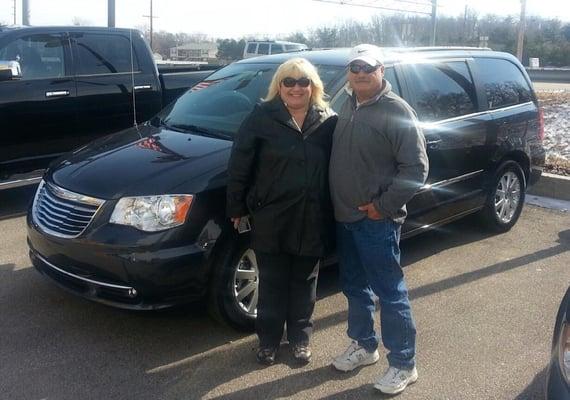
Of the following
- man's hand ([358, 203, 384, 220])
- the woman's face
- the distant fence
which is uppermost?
the distant fence

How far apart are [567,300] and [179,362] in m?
2.07

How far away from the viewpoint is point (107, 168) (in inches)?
146

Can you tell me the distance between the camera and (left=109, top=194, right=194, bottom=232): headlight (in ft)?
11.0

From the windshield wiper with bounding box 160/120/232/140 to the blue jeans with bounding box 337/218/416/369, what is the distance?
1248 millimetres

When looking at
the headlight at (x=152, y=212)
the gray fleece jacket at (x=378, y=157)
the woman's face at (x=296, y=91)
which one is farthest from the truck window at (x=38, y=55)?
the gray fleece jacket at (x=378, y=157)

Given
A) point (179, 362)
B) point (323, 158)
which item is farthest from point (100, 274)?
point (323, 158)

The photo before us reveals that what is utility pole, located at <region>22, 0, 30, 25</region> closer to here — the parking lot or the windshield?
the parking lot

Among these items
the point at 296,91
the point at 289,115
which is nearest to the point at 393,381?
the point at 289,115

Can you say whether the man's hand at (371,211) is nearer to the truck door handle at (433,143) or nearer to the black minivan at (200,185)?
the black minivan at (200,185)

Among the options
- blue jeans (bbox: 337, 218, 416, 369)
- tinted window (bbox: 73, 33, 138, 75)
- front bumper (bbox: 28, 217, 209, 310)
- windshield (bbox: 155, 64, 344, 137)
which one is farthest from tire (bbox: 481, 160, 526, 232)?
tinted window (bbox: 73, 33, 138, 75)

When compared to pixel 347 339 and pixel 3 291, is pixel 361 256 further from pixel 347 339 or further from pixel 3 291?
pixel 3 291

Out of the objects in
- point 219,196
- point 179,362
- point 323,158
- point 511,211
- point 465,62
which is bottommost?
point 179,362

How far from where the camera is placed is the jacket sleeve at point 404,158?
2881 mm

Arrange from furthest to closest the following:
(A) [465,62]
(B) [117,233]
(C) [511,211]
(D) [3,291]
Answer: (C) [511,211] < (A) [465,62] < (D) [3,291] < (B) [117,233]
